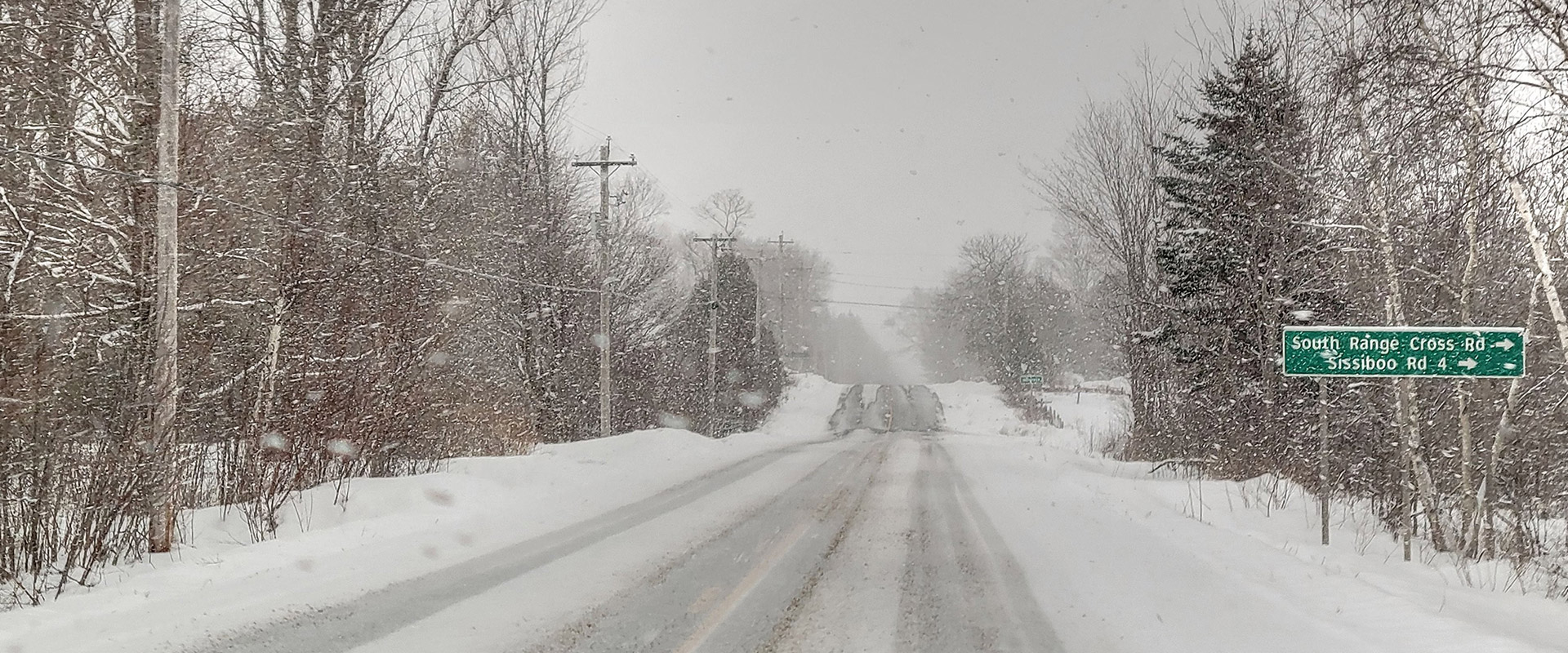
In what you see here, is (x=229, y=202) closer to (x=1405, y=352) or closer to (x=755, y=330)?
(x=1405, y=352)

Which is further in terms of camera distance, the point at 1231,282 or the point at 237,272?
the point at 1231,282

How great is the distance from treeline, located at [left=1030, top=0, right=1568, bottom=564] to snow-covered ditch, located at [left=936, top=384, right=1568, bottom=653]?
1028 mm

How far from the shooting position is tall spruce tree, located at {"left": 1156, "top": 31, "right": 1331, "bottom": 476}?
627 inches

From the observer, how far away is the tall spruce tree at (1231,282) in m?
15.9

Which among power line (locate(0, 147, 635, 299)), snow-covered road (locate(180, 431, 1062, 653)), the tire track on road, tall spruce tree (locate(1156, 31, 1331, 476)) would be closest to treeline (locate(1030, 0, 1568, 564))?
tall spruce tree (locate(1156, 31, 1331, 476))

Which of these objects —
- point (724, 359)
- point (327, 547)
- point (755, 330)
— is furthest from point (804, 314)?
point (327, 547)

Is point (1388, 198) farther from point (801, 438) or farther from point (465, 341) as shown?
point (801, 438)

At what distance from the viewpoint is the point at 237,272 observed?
1080 centimetres

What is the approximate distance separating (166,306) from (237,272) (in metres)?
3.34

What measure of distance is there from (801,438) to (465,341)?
1287cm

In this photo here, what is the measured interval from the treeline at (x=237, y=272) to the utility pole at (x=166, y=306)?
0.08 metres

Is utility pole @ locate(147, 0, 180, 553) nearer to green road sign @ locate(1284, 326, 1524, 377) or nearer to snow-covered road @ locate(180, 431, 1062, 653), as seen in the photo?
snow-covered road @ locate(180, 431, 1062, 653)

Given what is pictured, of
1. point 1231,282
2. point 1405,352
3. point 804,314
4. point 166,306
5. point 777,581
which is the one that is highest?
point 804,314

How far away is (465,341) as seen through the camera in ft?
66.4
